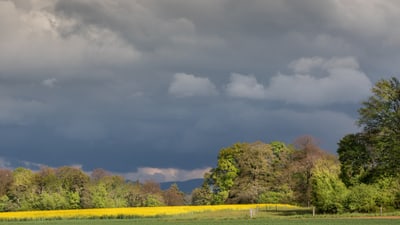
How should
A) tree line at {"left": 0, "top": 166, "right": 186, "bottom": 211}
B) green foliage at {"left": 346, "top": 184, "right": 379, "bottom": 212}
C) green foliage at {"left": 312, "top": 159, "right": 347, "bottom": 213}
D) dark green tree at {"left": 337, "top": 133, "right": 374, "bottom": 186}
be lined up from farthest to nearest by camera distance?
tree line at {"left": 0, "top": 166, "right": 186, "bottom": 211} → dark green tree at {"left": 337, "top": 133, "right": 374, "bottom": 186} → green foliage at {"left": 312, "top": 159, "right": 347, "bottom": 213} → green foliage at {"left": 346, "top": 184, "right": 379, "bottom": 212}

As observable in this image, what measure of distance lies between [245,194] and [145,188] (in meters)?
44.1

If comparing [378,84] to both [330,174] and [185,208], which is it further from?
[185,208]

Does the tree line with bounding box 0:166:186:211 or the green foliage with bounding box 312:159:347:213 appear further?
the tree line with bounding box 0:166:186:211

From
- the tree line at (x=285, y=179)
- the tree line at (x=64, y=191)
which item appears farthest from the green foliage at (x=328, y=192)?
the tree line at (x=64, y=191)

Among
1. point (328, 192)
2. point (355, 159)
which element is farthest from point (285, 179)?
point (328, 192)

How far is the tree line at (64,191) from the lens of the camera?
112 meters

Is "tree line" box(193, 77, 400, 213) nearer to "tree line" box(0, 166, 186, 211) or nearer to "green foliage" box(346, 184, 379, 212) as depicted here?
"green foliage" box(346, 184, 379, 212)

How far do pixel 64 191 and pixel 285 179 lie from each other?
43639mm

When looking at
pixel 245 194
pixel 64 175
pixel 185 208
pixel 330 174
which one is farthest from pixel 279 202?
pixel 64 175

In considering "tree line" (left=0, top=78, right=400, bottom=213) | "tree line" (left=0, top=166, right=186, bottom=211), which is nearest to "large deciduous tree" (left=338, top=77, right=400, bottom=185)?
"tree line" (left=0, top=78, right=400, bottom=213)

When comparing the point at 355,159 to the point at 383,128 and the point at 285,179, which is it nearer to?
the point at 383,128

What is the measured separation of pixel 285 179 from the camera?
403 feet

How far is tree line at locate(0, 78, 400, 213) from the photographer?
79.2 m

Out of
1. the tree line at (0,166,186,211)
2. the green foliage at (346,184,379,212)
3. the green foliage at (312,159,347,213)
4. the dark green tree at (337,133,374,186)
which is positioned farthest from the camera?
the tree line at (0,166,186,211)
